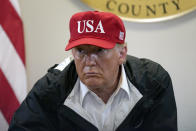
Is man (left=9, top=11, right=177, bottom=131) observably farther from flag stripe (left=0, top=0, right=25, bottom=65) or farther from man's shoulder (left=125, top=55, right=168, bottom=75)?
flag stripe (left=0, top=0, right=25, bottom=65)

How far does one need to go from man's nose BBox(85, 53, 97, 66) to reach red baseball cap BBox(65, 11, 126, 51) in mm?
47

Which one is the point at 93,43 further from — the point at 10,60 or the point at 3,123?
the point at 3,123

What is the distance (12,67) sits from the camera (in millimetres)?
1209

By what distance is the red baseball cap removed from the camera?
0.81 meters

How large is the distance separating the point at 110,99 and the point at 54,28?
57 centimetres

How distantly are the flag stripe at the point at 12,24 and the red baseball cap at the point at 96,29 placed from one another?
464 mm

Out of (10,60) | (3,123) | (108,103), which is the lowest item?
(3,123)

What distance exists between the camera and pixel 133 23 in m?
1.37

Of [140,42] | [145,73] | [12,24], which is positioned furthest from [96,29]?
[140,42]

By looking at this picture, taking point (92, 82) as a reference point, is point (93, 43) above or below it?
above

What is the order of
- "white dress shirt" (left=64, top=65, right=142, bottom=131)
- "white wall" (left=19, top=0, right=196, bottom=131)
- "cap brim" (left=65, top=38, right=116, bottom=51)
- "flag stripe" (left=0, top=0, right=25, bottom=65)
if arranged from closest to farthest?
"cap brim" (left=65, top=38, right=116, bottom=51) → "white dress shirt" (left=64, top=65, right=142, bottom=131) → "flag stripe" (left=0, top=0, right=25, bottom=65) → "white wall" (left=19, top=0, right=196, bottom=131)

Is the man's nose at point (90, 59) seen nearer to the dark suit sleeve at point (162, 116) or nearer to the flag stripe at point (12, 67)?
the dark suit sleeve at point (162, 116)

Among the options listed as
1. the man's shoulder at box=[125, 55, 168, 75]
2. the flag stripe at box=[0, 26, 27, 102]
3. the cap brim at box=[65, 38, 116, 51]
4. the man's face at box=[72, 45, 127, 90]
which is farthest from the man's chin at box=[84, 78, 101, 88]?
the flag stripe at box=[0, 26, 27, 102]

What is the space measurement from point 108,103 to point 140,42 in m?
0.56
